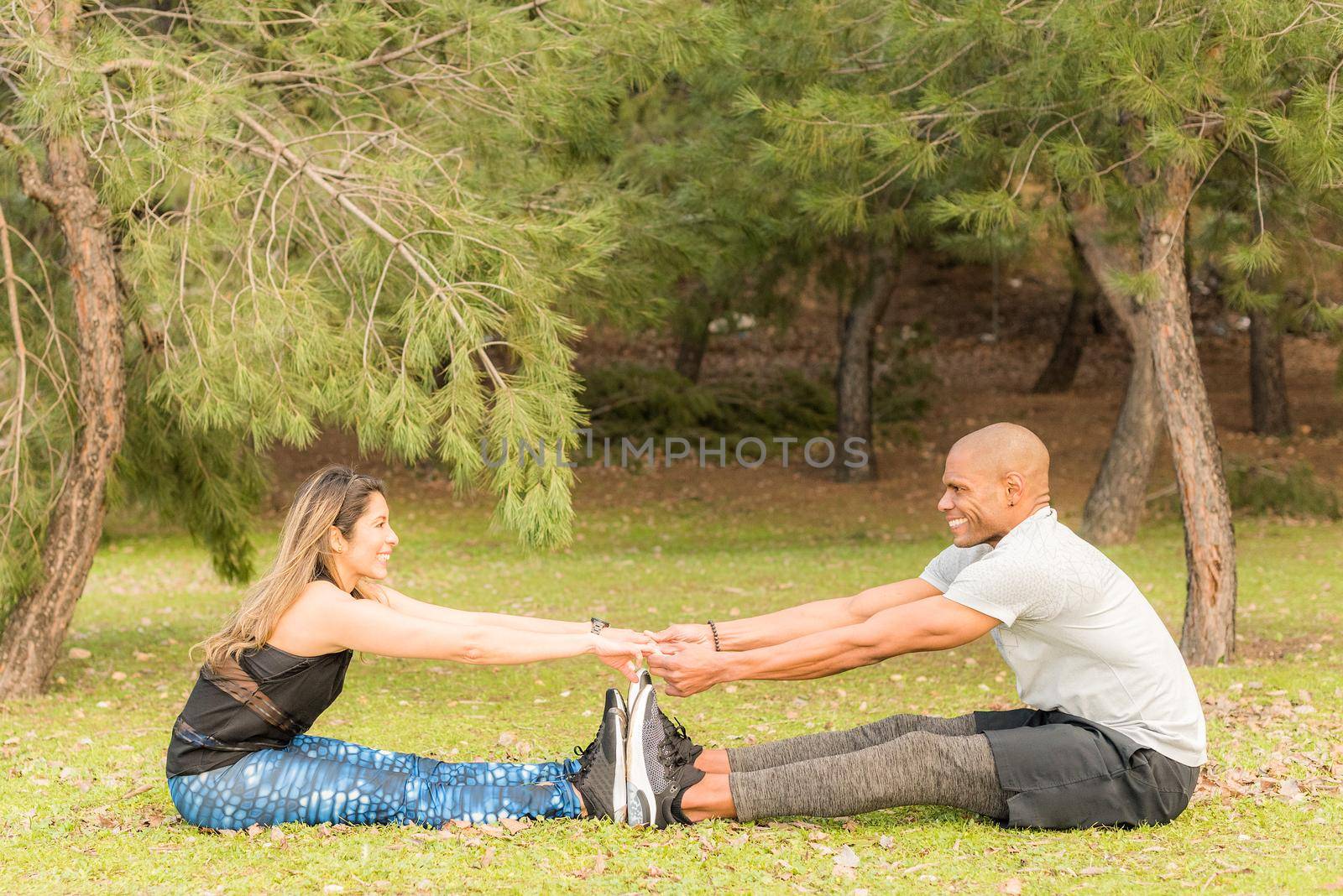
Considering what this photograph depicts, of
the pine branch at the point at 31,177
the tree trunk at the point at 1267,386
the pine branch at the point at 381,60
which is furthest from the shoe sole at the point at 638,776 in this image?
the tree trunk at the point at 1267,386

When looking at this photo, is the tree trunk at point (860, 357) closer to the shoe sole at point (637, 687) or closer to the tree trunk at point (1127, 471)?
the tree trunk at point (1127, 471)

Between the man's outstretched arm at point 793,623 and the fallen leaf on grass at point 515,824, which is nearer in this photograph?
the fallen leaf on grass at point 515,824

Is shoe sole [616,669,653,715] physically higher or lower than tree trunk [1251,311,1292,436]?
lower

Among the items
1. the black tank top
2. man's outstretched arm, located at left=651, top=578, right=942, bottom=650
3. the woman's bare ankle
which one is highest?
man's outstretched arm, located at left=651, top=578, right=942, bottom=650

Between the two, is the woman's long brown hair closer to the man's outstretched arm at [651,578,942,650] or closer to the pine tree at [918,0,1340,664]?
the man's outstretched arm at [651,578,942,650]

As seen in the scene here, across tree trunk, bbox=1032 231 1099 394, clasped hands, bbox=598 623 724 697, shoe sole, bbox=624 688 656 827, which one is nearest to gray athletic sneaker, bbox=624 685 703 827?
shoe sole, bbox=624 688 656 827

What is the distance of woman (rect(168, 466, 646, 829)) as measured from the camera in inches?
135

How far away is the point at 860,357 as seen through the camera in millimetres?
13914

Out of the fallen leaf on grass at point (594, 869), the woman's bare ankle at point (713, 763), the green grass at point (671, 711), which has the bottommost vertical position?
the green grass at point (671, 711)

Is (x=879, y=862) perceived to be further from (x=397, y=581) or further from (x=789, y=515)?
(x=789, y=515)

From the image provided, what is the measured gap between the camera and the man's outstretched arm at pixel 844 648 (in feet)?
11.0

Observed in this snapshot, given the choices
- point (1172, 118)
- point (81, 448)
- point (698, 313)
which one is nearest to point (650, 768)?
point (81, 448)

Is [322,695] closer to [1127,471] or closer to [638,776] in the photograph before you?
[638,776]

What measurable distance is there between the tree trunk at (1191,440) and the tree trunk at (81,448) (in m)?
4.90
